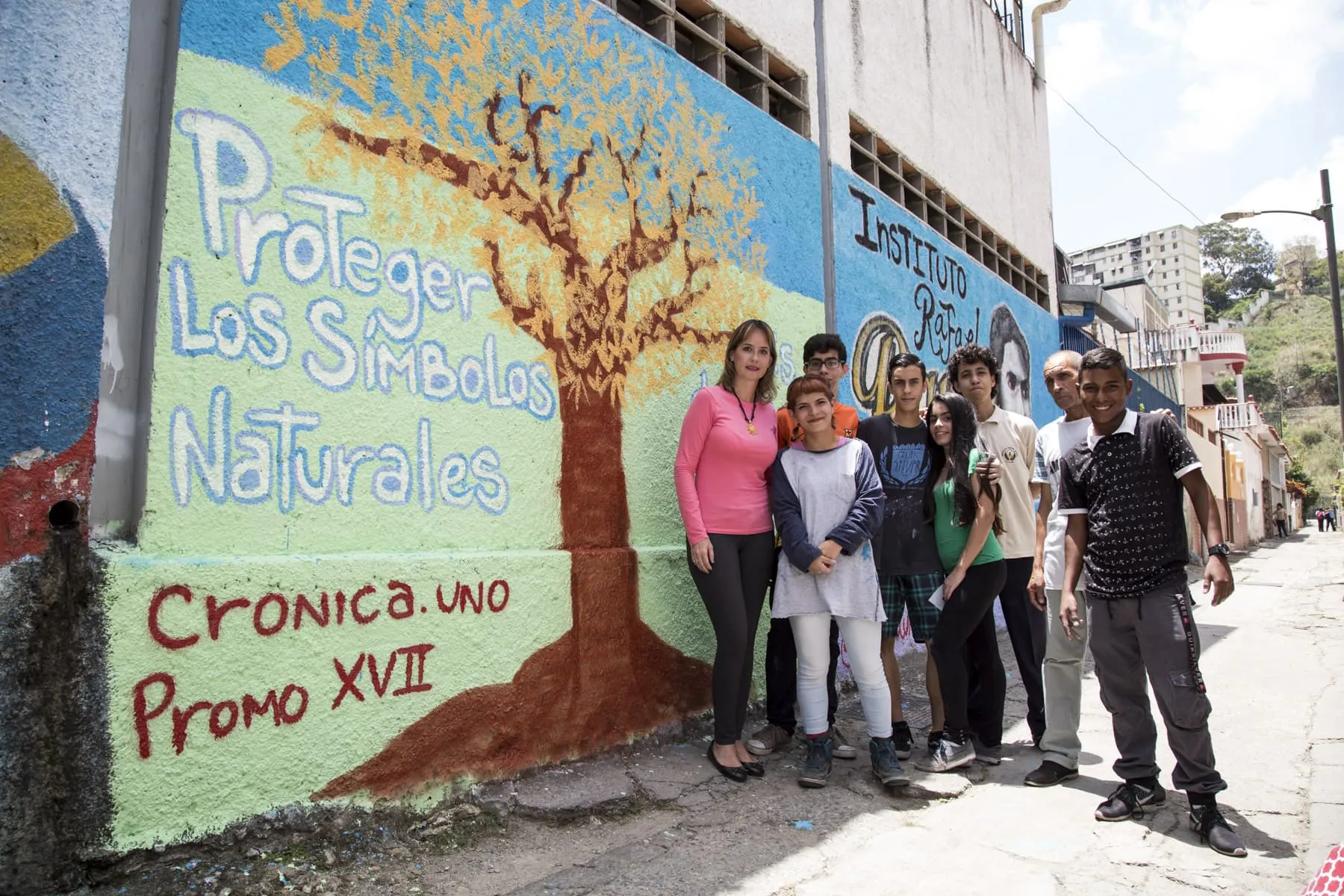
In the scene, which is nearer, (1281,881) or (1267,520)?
(1281,881)

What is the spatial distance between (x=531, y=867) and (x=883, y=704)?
150 cm

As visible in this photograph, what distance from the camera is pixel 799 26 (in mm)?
5727

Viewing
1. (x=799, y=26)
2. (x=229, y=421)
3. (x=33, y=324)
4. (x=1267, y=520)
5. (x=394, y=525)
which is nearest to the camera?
(x=33, y=324)

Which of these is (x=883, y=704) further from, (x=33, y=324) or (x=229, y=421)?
(x=33, y=324)

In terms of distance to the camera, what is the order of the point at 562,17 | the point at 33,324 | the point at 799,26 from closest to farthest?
1. the point at 33,324
2. the point at 562,17
3. the point at 799,26

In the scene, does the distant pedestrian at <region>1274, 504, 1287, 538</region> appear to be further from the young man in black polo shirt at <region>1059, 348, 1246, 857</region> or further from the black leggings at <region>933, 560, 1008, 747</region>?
the young man in black polo shirt at <region>1059, 348, 1246, 857</region>

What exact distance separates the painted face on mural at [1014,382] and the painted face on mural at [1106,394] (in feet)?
18.9

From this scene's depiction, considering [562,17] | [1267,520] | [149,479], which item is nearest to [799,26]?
[562,17]

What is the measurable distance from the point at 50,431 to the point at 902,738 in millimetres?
3322

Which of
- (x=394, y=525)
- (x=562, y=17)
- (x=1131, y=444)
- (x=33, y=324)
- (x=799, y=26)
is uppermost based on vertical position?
(x=799, y=26)

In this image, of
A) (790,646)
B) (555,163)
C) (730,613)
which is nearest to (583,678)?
(730,613)

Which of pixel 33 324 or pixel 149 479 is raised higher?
pixel 33 324

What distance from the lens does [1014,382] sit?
364 inches

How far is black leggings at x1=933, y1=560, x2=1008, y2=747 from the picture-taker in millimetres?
3588
